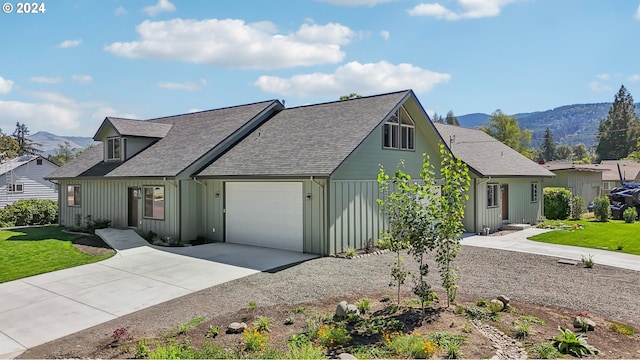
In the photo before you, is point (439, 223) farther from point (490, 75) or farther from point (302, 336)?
point (490, 75)

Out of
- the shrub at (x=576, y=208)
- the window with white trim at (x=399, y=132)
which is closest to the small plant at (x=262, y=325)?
the window with white trim at (x=399, y=132)

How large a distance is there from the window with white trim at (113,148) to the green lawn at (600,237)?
19.2 m

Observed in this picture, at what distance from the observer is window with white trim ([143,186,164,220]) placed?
590 inches

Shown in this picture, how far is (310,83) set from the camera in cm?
2219

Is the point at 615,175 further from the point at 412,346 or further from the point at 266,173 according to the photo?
the point at 412,346

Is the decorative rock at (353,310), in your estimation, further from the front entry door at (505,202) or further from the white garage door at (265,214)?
the front entry door at (505,202)

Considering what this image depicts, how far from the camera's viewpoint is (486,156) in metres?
19.7

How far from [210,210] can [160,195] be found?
2183mm

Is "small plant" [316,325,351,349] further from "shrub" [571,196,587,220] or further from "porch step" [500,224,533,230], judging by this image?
"shrub" [571,196,587,220]

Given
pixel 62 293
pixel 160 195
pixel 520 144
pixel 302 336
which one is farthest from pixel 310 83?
pixel 520 144

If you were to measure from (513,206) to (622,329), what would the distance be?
46.7 ft

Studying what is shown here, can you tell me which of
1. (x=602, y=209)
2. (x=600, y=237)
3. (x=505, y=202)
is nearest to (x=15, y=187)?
(x=505, y=202)

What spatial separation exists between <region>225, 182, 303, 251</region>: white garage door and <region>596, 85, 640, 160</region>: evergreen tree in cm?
7609

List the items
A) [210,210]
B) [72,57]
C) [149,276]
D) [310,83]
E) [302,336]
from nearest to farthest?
[302,336], [149,276], [72,57], [210,210], [310,83]
